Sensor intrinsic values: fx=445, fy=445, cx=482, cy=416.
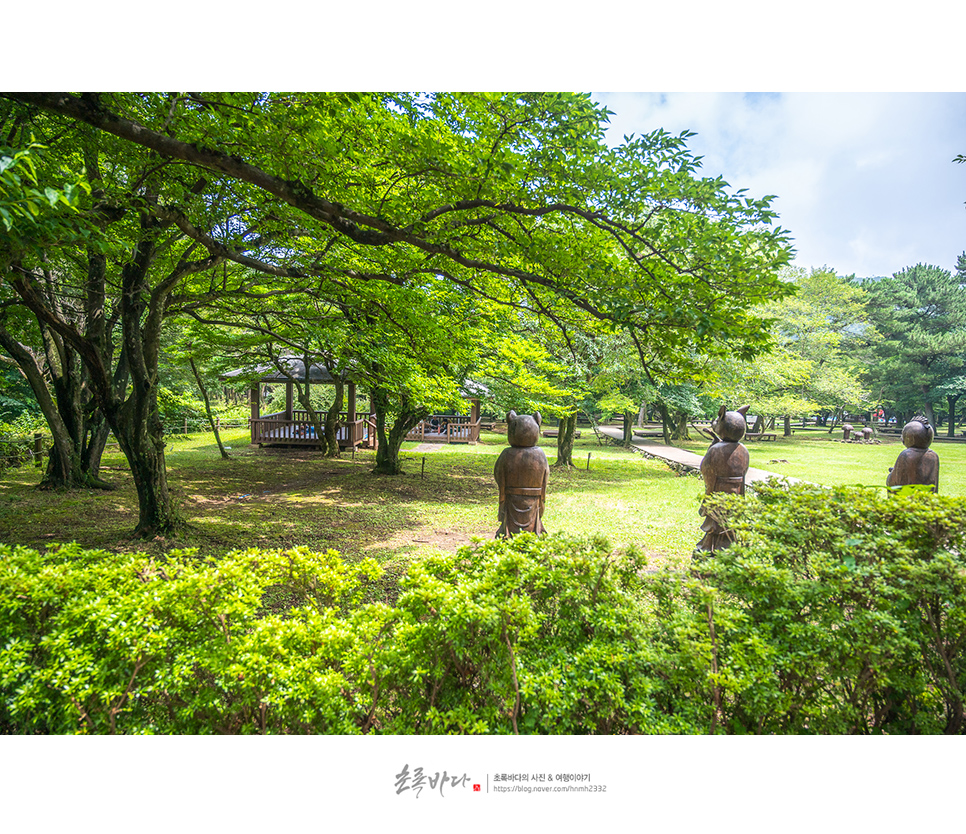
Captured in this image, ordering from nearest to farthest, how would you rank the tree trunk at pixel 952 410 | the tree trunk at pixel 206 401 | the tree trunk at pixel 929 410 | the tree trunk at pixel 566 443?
the tree trunk at pixel 952 410 < the tree trunk at pixel 929 410 < the tree trunk at pixel 206 401 < the tree trunk at pixel 566 443

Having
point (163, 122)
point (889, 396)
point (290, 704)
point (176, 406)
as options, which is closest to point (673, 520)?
point (889, 396)

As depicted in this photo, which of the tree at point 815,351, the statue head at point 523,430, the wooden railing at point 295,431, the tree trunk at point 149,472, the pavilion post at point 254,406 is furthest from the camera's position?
the tree at point 815,351

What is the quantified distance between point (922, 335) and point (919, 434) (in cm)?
620

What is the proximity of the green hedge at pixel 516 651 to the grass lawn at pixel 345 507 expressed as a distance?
1.97 ft

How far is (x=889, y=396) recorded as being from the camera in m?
8.78

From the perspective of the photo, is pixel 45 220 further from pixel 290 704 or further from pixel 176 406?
pixel 176 406

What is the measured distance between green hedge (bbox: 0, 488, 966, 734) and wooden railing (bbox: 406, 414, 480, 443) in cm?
1479

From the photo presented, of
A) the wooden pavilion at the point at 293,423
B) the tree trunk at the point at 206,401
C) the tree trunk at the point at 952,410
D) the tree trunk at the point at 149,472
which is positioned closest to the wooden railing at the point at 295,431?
the wooden pavilion at the point at 293,423

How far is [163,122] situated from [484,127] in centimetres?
222

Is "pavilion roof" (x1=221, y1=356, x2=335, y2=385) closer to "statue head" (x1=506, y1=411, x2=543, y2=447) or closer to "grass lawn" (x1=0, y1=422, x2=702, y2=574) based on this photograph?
"grass lawn" (x1=0, y1=422, x2=702, y2=574)

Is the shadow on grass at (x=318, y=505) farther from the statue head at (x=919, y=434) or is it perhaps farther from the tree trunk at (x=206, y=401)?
the statue head at (x=919, y=434)

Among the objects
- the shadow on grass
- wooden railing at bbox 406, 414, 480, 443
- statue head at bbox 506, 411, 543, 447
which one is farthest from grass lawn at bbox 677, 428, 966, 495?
wooden railing at bbox 406, 414, 480, 443

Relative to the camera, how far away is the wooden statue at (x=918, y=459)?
4.48 meters

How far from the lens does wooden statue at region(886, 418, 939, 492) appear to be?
448 cm
